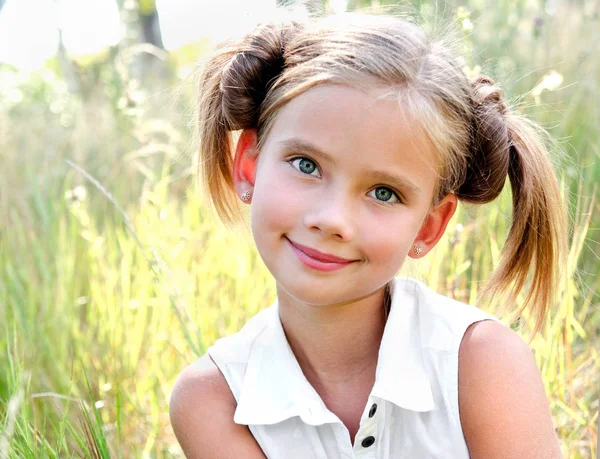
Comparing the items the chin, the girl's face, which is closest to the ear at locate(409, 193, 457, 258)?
the girl's face

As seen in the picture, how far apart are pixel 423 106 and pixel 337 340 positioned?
56cm

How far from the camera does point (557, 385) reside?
7.51 ft

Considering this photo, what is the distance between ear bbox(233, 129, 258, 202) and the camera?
2010mm

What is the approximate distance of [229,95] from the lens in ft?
6.64

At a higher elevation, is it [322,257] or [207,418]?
[322,257]

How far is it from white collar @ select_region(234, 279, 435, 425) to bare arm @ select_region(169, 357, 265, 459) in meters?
0.05

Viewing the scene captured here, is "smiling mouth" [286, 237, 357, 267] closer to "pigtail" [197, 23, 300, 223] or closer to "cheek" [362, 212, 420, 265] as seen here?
"cheek" [362, 212, 420, 265]

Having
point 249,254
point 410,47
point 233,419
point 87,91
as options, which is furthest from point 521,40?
point 233,419

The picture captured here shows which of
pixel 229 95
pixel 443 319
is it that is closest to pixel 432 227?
pixel 443 319

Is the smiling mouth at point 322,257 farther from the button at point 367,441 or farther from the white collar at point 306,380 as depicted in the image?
the button at point 367,441

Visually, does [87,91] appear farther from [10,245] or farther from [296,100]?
[296,100]

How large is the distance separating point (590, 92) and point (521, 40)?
0.70 metres

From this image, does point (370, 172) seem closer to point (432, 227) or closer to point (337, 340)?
point (432, 227)

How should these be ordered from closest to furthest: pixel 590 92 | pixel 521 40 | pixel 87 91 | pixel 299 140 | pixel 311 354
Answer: pixel 299 140 → pixel 311 354 → pixel 590 92 → pixel 521 40 → pixel 87 91
